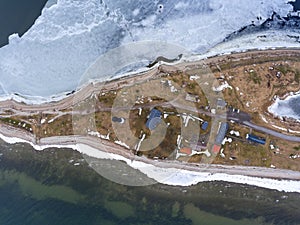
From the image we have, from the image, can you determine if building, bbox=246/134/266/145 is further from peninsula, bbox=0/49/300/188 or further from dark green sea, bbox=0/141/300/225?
dark green sea, bbox=0/141/300/225

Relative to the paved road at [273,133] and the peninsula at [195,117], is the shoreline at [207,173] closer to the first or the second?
the peninsula at [195,117]

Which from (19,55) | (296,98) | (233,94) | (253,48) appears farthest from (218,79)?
(19,55)


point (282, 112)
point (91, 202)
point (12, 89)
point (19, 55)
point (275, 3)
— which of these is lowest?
point (91, 202)

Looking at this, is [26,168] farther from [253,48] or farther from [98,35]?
[253,48]

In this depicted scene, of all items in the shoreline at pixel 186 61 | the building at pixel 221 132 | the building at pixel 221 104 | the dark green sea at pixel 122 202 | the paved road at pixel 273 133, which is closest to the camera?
the dark green sea at pixel 122 202

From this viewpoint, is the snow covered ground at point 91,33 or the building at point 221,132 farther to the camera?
the snow covered ground at point 91,33

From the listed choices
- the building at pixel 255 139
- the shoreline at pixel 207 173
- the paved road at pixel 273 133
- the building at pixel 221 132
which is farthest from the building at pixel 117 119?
the building at pixel 255 139
